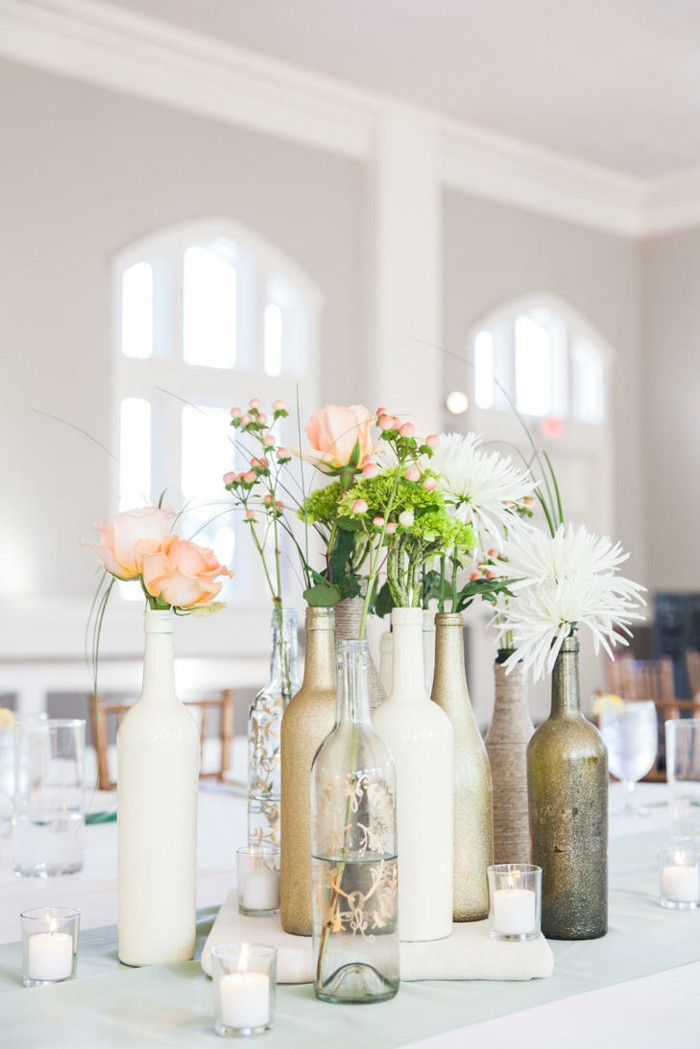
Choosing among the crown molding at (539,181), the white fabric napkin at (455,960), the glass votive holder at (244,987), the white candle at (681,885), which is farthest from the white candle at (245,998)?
the crown molding at (539,181)

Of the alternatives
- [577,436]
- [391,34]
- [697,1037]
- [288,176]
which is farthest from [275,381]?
[697,1037]

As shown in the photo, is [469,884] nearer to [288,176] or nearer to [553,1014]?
[553,1014]

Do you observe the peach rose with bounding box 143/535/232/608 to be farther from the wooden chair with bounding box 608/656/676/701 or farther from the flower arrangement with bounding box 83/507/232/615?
the wooden chair with bounding box 608/656/676/701

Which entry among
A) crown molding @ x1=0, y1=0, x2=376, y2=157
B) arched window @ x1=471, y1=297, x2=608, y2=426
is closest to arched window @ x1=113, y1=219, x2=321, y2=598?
crown molding @ x1=0, y1=0, x2=376, y2=157

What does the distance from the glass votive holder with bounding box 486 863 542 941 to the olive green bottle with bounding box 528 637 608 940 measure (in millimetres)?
97

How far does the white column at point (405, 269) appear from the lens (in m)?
6.91

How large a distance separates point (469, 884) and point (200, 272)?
5664 millimetres

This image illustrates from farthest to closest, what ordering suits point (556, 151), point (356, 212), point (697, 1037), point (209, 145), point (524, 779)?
point (556, 151), point (356, 212), point (209, 145), point (524, 779), point (697, 1037)

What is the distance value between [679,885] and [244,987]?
0.65 metres

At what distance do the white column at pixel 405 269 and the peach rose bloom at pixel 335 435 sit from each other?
5486mm

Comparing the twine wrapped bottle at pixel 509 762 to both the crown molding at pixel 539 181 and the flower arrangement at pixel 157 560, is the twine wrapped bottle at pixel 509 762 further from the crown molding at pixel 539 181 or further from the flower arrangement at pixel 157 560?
the crown molding at pixel 539 181

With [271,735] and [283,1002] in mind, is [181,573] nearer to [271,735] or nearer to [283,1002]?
[271,735]

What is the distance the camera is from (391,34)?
6137 millimetres

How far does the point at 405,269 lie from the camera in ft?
23.1
